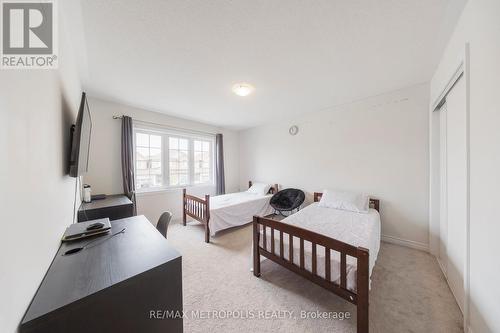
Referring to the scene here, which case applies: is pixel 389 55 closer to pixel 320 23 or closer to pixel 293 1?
pixel 320 23

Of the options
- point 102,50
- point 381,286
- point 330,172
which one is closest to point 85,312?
point 102,50

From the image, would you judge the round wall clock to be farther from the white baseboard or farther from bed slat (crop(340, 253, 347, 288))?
bed slat (crop(340, 253, 347, 288))

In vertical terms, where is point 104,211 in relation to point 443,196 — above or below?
below

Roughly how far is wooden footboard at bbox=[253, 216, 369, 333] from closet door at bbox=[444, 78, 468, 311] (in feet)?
3.39

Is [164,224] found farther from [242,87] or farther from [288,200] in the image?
[288,200]

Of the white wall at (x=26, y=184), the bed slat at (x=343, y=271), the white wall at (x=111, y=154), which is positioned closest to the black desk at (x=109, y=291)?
the white wall at (x=26, y=184)

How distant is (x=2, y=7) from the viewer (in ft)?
1.99

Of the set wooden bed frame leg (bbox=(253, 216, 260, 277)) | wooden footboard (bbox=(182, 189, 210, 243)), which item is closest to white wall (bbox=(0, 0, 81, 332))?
wooden bed frame leg (bbox=(253, 216, 260, 277))

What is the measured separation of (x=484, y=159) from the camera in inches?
43.3

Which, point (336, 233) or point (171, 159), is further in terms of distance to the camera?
point (171, 159)

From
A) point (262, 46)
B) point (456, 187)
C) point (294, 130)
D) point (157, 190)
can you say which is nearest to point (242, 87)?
point (262, 46)

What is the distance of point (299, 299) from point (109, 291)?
5.18 ft

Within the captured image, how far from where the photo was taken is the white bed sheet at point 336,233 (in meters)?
1.49

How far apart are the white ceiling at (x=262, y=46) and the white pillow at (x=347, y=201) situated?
1.66 metres
